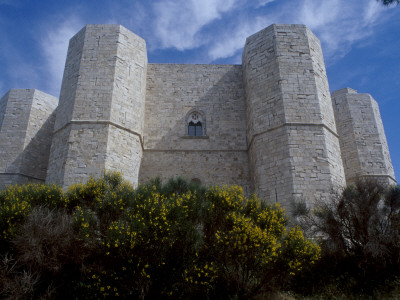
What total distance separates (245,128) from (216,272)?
6.59 meters

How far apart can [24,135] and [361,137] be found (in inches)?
496

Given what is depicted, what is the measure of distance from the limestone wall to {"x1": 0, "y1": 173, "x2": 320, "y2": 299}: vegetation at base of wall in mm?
4427

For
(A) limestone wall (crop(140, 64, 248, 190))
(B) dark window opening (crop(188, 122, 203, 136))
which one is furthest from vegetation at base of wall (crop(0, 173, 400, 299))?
(B) dark window opening (crop(188, 122, 203, 136))

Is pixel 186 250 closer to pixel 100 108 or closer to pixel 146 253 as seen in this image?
pixel 146 253

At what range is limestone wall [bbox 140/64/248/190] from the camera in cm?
1095


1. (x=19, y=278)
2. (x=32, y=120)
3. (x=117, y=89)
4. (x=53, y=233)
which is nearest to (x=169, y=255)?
(x=53, y=233)

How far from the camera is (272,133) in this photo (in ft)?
32.3

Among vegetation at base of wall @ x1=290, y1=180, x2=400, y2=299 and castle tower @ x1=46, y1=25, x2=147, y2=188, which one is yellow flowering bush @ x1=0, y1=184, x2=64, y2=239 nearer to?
castle tower @ x1=46, y1=25, x2=147, y2=188

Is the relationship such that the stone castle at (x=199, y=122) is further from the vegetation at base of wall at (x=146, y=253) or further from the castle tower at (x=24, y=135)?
the vegetation at base of wall at (x=146, y=253)

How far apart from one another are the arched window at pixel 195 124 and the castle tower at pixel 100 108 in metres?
1.69

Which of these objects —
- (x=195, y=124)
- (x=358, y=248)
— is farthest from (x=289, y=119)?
(x=358, y=248)

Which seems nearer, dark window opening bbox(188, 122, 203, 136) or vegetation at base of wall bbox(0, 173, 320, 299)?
vegetation at base of wall bbox(0, 173, 320, 299)

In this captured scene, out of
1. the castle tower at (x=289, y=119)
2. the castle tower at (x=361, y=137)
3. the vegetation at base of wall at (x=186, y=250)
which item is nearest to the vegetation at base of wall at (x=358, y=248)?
the vegetation at base of wall at (x=186, y=250)

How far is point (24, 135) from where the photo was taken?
492 inches
